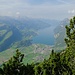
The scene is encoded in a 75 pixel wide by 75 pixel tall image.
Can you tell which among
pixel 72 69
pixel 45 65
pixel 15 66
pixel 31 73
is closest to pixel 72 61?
pixel 72 69

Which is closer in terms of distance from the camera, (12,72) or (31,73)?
(12,72)

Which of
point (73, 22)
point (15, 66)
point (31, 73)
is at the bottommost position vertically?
point (31, 73)

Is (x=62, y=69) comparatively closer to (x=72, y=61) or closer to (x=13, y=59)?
(x=72, y=61)

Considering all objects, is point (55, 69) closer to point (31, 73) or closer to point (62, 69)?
point (62, 69)

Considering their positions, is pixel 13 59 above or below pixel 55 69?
above

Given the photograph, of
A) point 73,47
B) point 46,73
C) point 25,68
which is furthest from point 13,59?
point 73,47

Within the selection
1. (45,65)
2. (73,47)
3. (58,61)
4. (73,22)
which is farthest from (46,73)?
(73,22)

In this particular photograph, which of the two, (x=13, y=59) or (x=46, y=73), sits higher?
(x=13, y=59)

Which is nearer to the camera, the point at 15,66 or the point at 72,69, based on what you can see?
the point at 15,66

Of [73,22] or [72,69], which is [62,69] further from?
Answer: [73,22]
